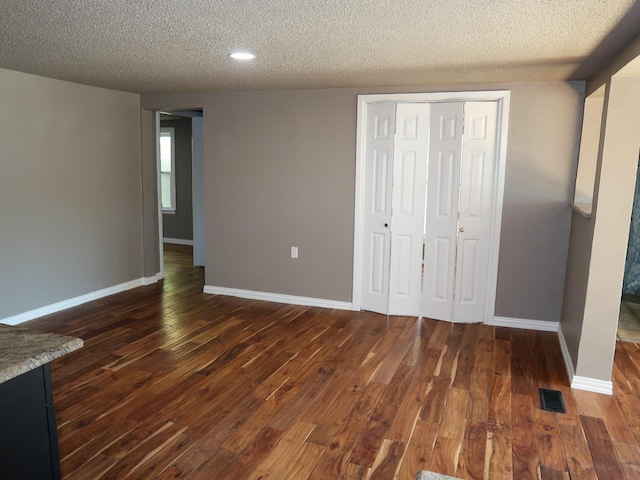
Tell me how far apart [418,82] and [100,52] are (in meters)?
2.45

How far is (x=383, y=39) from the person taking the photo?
284 cm

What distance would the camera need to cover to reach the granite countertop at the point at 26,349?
4.80 ft

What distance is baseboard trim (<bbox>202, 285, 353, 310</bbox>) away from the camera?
4.99 meters

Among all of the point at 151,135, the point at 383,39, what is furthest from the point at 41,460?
the point at 151,135

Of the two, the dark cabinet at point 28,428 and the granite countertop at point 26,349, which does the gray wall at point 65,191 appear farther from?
the dark cabinet at point 28,428

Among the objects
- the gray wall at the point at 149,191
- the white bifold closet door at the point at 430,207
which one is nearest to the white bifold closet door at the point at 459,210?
the white bifold closet door at the point at 430,207

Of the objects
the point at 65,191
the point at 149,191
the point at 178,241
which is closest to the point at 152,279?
the point at 149,191

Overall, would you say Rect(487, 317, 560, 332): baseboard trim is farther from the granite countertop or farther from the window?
the window

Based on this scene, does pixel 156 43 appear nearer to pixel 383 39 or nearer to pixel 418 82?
pixel 383 39

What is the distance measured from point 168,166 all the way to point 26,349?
7.56 m

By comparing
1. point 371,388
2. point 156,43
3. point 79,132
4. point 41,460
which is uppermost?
point 156,43

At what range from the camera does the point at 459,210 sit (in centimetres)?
449

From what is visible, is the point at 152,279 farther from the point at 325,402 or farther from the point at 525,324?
the point at 525,324

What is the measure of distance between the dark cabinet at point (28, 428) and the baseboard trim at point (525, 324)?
376 cm
